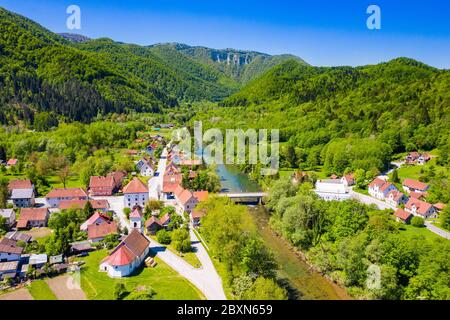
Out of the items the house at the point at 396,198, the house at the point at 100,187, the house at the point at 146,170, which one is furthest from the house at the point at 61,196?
the house at the point at 396,198

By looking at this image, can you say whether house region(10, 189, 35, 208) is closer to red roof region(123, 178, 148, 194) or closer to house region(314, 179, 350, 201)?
red roof region(123, 178, 148, 194)

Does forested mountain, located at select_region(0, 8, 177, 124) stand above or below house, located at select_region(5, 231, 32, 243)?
above

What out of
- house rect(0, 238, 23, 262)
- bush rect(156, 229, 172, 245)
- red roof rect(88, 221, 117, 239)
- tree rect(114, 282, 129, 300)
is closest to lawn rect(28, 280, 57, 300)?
tree rect(114, 282, 129, 300)
